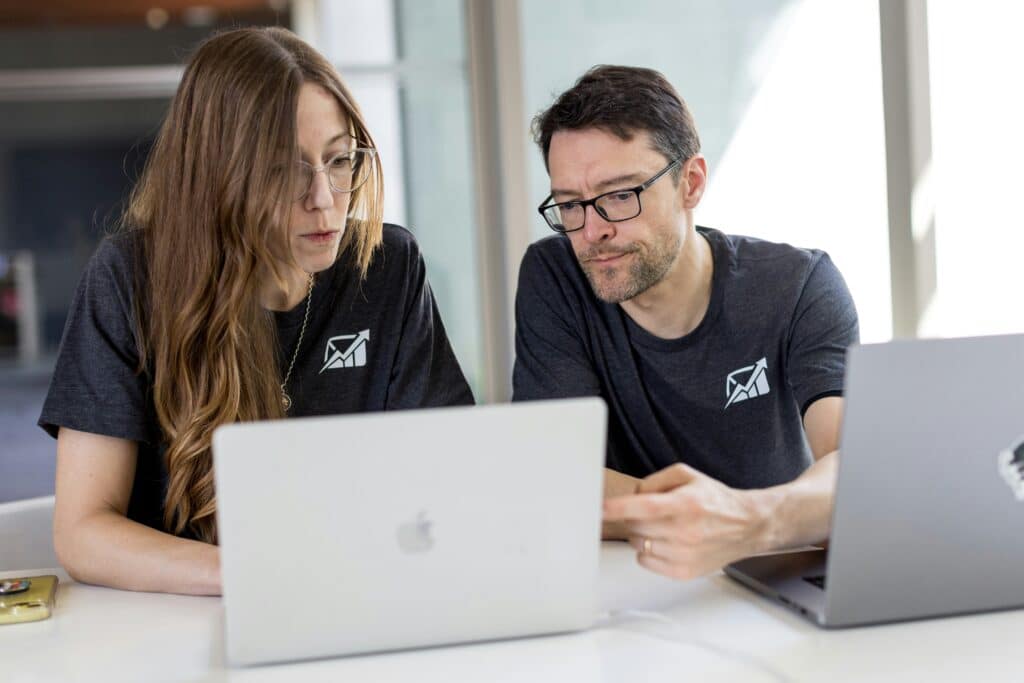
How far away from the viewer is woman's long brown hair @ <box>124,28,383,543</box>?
159 centimetres

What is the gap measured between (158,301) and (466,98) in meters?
2.83

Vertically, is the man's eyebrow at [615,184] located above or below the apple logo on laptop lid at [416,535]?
above

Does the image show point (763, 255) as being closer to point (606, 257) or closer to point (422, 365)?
point (606, 257)

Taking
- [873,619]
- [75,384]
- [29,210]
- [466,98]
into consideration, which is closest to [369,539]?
[873,619]

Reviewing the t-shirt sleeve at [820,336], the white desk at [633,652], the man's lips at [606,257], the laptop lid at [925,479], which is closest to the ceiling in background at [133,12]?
the man's lips at [606,257]

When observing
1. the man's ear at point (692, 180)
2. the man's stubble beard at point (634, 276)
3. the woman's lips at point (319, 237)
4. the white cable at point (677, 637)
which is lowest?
the white cable at point (677, 637)

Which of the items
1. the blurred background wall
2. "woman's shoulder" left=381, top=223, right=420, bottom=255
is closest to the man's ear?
→ "woman's shoulder" left=381, top=223, right=420, bottom=255

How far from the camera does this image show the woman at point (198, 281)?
5.11 ft

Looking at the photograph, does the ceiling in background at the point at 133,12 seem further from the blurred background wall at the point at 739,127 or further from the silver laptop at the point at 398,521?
the silver laptop at the point at 398,521

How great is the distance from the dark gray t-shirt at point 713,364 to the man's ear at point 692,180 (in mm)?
118

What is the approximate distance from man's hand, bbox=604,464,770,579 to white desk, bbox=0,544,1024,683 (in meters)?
0.06

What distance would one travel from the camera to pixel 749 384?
1.93 metres

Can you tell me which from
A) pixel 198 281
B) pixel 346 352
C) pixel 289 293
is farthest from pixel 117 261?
pixel 346 352

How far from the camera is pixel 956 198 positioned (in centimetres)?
309
